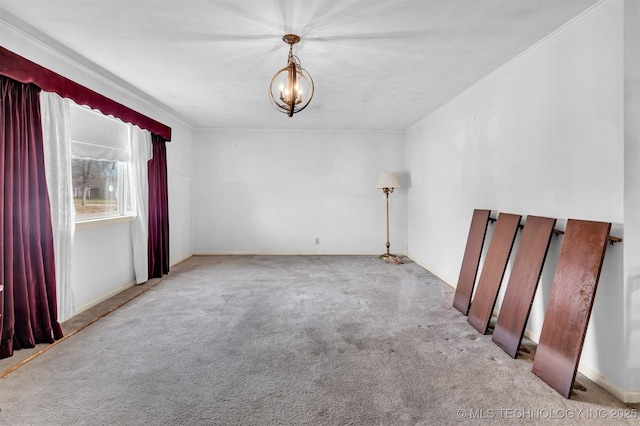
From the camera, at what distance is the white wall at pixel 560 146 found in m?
1.99

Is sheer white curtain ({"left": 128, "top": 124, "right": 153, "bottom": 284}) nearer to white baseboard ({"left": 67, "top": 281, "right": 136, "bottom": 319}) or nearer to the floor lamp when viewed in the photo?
white baseboard ({"left": 67, "top": 281, "right": 136, "bottom": 319})

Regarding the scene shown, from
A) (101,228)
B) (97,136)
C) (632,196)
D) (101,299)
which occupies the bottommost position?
(101,299)

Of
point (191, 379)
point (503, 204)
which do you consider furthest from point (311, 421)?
point (503, 204)

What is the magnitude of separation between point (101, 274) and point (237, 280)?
1619 mm

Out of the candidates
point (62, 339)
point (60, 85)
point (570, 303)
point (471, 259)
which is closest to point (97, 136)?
point (60, 85)

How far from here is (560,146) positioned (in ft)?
7.96

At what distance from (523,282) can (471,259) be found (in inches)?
36.1

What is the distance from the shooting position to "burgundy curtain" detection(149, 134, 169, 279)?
4.50 m

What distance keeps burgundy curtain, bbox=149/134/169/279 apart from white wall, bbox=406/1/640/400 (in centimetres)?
418

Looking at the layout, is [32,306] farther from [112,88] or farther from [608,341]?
[608,341]

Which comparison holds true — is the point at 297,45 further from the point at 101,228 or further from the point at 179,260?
the point at 179,260

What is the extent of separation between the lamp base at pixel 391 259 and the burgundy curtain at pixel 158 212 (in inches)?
146

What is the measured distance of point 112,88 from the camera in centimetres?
A: 362

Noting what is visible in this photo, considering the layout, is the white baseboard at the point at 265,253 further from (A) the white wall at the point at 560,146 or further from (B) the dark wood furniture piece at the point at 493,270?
(B) the dark wood furniture piece at the point at 493,270
